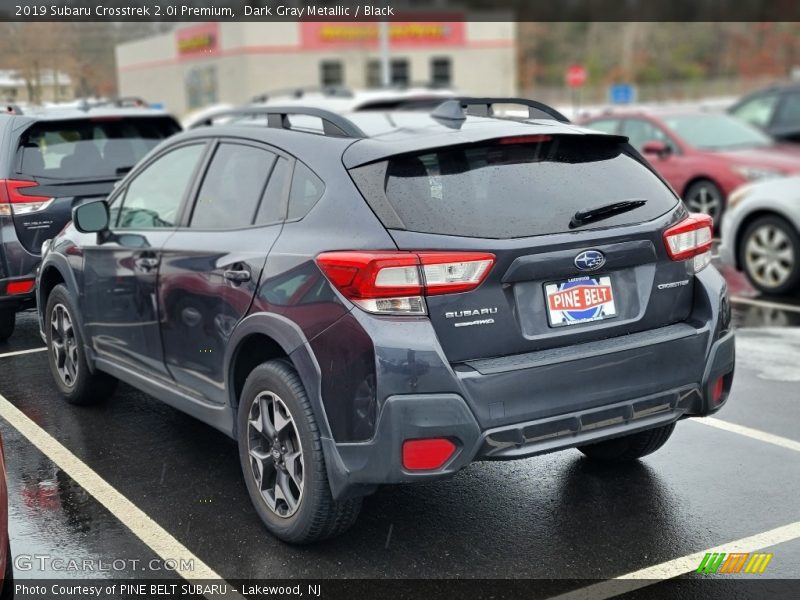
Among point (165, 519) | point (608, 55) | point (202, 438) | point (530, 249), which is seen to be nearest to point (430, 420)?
point (530, 249)

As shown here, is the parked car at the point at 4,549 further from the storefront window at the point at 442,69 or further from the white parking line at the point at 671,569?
the storefront window at the point at 442,69

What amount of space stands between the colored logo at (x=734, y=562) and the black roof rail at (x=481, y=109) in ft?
6.66

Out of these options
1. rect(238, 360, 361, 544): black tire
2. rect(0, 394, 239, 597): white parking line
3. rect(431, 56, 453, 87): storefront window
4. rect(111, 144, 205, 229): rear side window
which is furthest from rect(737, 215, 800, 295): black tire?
rect(431, 56, 453, 87): storefront window

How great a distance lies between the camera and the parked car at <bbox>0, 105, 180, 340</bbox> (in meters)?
7.22

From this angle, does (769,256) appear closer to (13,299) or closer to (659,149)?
(659,149)

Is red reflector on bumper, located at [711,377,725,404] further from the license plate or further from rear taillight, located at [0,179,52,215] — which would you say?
rear taillight, located at [0,179,52,215]

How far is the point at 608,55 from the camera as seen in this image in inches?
3182

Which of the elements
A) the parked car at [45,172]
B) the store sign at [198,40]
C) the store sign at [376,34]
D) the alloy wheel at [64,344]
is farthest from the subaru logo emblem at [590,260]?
the store sign at [376,34]

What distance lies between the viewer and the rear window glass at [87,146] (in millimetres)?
7473

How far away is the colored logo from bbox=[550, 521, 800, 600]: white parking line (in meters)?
0.03

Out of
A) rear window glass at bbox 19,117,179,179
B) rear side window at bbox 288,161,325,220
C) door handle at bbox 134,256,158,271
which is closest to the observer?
rear side window at bbox 288,161,325,220

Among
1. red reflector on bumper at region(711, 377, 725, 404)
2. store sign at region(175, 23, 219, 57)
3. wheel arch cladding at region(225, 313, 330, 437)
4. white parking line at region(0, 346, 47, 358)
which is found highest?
store sign at region(175, 23, 219, 57)

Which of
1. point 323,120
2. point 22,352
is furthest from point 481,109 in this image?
point 22,352

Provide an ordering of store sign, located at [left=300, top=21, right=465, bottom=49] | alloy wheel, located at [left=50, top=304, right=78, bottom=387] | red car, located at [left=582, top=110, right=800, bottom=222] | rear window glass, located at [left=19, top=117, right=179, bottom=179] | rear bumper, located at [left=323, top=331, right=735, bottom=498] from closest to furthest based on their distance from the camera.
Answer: rear bumper, located at [left=323, top=331, right=735, bottom=498] < alloy wheel, located at [left=50, top=304, right=78, bottom=387] < rear window glass, located at [left=19, top=117, right=179, bottom=179] < red car, located at [left=582, top=110, right=800, bottom=222] < store sign, located at [left=300, top=21, right=465, bottom=49]
